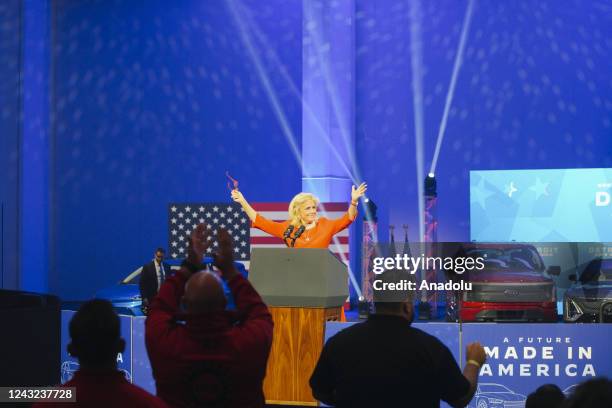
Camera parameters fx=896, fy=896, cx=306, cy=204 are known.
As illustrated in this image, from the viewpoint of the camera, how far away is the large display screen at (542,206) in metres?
13.7

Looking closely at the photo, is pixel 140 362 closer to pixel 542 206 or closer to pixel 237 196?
pixel 237 196

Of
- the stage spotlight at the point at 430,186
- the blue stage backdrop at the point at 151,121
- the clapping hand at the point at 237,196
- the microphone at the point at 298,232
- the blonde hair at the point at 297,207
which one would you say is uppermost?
the blue stage backdrop at the point at 151,121

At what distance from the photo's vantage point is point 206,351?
2857 mm

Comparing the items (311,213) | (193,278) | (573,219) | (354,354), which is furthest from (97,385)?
(573,219)

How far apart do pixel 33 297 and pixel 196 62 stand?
1257cm

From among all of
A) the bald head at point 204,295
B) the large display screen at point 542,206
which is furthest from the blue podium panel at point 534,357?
the large display screen at point 542,206

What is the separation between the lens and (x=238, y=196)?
8820mm

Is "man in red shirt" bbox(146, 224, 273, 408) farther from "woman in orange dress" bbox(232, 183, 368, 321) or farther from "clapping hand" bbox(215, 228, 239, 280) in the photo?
"woman in orange dress" bbox(232, 183, 368, 321)

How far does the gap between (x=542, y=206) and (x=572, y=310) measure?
316cm

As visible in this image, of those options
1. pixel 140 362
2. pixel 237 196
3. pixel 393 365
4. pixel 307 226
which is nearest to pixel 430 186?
pixel 237 196

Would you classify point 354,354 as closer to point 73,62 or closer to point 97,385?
point 97,385

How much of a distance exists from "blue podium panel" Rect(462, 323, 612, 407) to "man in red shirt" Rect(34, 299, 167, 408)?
145 inches

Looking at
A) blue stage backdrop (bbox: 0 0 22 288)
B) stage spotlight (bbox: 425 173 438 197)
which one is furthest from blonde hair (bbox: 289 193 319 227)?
blue stage backdrop (bbox: 0 0 22 288)

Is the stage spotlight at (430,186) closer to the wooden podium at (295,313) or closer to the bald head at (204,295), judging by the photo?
the wooden podium at (295,313)
